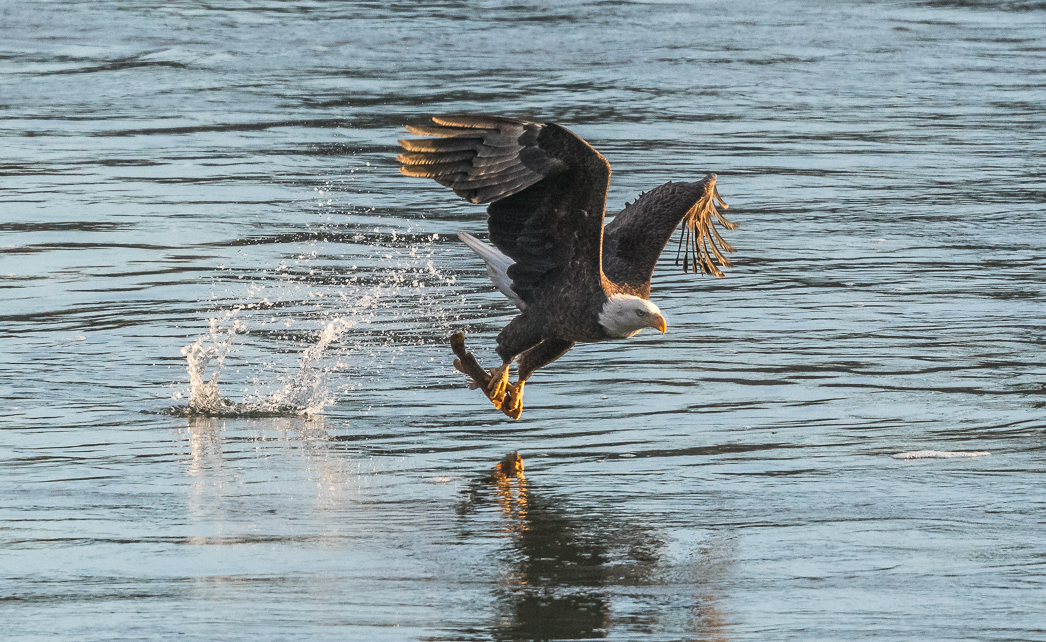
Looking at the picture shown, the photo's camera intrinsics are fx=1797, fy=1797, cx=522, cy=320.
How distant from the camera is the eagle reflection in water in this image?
15.6ft

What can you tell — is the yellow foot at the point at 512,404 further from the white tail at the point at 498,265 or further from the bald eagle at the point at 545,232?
the white tail at the point at 498,265

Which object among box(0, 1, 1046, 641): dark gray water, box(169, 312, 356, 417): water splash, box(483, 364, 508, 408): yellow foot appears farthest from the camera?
box(483, 364, 508, 408): yellow foot

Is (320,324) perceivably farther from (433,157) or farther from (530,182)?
(530,182)

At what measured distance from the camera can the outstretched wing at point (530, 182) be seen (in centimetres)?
669

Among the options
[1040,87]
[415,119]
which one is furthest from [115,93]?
[1040,87]

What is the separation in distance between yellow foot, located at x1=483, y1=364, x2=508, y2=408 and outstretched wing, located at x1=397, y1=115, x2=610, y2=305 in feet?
1.28

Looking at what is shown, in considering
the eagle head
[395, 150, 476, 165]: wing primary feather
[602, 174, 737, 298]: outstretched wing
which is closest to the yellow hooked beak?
the eagle head

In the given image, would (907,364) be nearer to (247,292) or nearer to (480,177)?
(480,177)

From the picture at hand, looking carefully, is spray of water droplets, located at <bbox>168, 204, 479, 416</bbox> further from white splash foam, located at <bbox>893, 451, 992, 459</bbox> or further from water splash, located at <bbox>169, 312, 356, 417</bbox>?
white splash foam, located at <bbox>893, 451, 992, 459</bbox>

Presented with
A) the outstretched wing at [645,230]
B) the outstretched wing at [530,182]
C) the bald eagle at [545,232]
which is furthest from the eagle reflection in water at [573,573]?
the outstretched wing at [645,230]

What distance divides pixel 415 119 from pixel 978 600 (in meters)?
9.54

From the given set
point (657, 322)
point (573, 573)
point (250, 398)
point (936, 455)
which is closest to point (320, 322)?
point (250, 398)

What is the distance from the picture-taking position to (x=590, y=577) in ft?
16.9

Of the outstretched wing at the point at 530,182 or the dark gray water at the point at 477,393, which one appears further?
the outstretched wing at the point at 530,182
